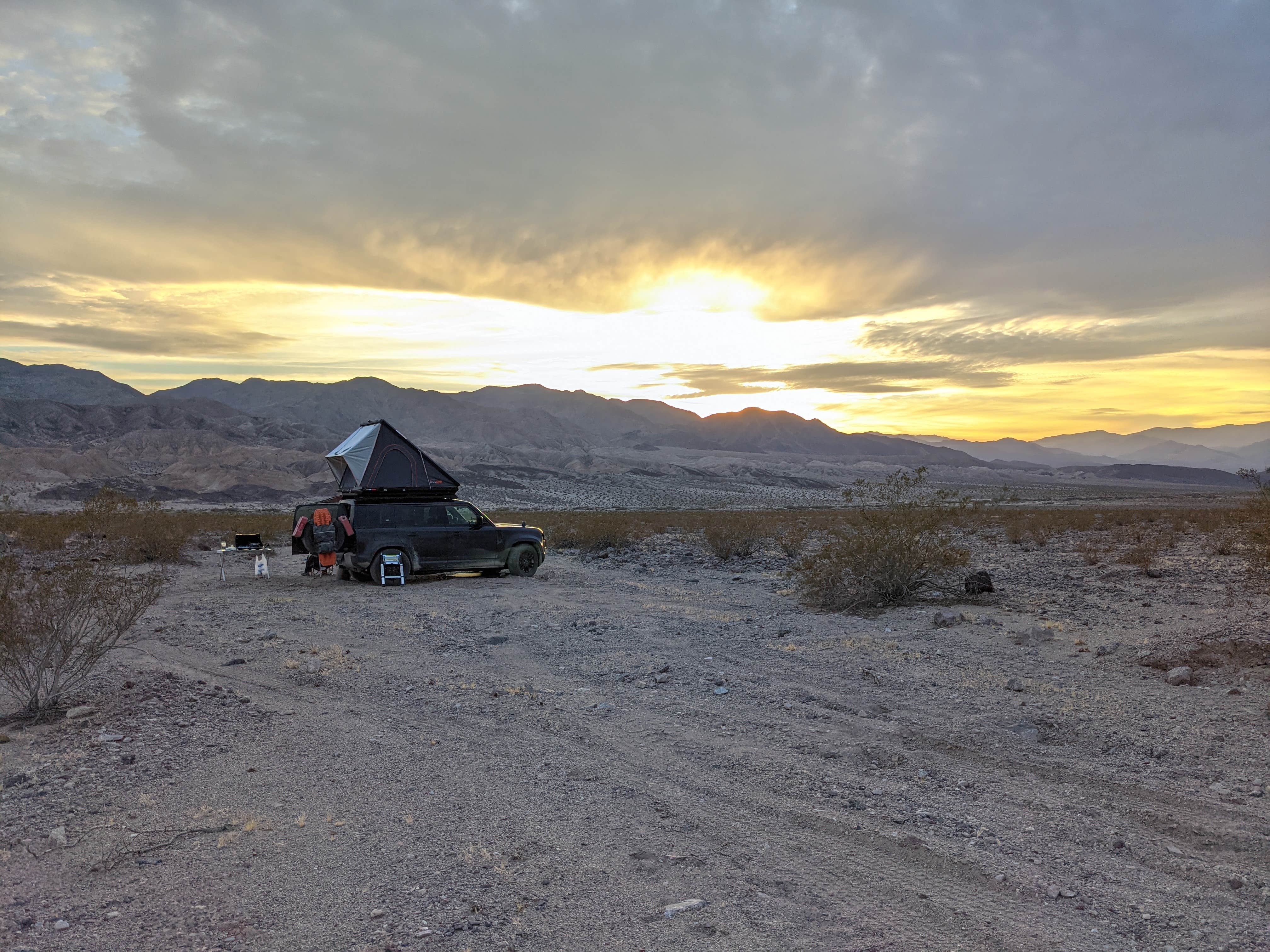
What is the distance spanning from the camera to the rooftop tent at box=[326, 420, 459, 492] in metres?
16.4

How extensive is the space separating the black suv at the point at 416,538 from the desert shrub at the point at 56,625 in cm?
793

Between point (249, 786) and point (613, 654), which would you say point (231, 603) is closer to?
point (613, 654)

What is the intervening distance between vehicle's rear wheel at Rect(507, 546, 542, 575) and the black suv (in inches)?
0.6

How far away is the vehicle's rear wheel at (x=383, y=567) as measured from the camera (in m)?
15.6

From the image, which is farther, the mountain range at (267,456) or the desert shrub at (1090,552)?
the mountain range at (267,456)

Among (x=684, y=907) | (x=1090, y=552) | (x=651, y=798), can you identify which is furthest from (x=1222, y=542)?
(x=684, y=907)

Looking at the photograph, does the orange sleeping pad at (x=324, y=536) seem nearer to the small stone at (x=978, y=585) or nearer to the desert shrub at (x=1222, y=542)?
the small stone at (x=978, y=585)

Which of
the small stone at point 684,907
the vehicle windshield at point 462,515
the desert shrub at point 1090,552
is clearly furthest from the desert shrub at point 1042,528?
the small stone at point 684,907

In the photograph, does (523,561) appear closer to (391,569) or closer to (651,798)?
(391,569)

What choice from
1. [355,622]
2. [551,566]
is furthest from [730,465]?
[355,622]

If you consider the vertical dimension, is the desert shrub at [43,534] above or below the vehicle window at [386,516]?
below

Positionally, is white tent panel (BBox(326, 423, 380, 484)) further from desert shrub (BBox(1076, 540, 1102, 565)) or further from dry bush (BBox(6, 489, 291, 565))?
desert shrub (BBox(1076, 540, 1102, 565))

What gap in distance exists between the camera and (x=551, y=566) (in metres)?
20.5

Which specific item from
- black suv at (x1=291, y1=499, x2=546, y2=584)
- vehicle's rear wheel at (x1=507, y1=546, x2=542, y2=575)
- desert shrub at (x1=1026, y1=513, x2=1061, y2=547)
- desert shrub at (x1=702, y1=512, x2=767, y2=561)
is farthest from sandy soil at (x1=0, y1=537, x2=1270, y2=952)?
desert shrub at (x1=1026, y1=513, x2=1061, y2=547)
